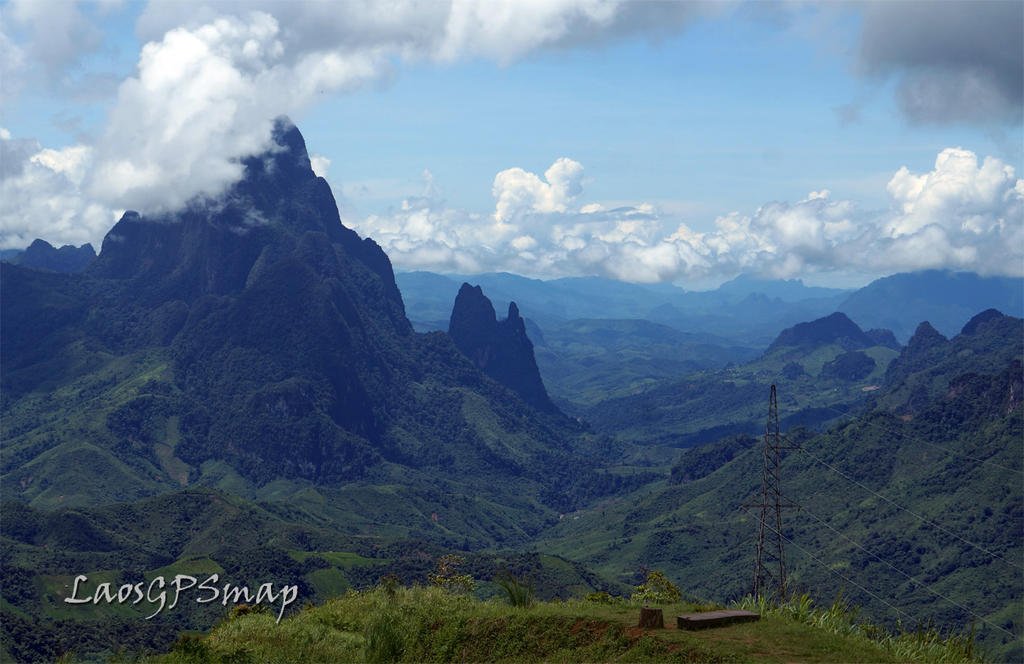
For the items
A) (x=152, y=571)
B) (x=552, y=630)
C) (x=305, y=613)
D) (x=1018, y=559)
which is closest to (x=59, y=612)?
(x=152, y=571)

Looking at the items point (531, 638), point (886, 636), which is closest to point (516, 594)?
point (531, 638)

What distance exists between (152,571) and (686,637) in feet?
594

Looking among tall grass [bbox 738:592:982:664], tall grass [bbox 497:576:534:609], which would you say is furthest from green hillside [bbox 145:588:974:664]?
tall grass [bbox 497:576:534:609]

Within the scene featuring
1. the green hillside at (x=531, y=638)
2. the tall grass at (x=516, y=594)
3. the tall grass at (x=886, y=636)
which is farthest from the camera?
the tall grass at (x=516, y=594)

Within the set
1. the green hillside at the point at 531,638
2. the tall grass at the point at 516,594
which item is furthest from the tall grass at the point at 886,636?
the tall grass at the point at 516,594

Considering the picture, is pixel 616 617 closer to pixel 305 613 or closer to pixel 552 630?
pixel 552 630

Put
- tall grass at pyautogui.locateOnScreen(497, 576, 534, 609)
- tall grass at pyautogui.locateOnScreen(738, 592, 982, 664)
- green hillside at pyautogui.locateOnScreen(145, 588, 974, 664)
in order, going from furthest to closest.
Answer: tall grass at pyautogui.locateOnScreen(497, 576, 534, 609) < tall grass at pyautogui.locateOnScreen(738, 592, 982, 664) < green hillside at pyautogui.locateOnScreen(145, 588, 974, 664)

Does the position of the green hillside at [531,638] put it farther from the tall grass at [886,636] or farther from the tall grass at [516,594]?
the tall grass at [516,594]

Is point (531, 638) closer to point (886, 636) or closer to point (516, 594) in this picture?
point (516, 594)

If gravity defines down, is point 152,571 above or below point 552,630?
below

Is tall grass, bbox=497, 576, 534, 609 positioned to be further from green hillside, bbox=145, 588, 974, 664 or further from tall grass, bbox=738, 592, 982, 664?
tall grass, bbox=738, 592, 982, 664

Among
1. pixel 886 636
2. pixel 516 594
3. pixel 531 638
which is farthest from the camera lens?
pixel 516 594

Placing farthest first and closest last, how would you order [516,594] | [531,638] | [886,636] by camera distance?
[516,594] < [886,636] < [531,638]

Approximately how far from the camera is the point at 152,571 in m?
191
